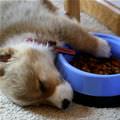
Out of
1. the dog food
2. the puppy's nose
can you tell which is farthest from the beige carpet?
the dog food

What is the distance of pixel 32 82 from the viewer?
1.30 metres

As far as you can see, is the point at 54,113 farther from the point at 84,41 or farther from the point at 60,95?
the point at 84,41

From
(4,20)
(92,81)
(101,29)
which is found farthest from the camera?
(101,29)

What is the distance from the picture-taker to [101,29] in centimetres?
189

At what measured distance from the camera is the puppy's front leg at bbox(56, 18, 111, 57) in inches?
58.7

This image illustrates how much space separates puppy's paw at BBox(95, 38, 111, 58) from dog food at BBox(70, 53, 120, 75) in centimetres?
2

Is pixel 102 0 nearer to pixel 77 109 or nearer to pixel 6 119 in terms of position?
pixel 77 109

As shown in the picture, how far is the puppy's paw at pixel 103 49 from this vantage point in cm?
149

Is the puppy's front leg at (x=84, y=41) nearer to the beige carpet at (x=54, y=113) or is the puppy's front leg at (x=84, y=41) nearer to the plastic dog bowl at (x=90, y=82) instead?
the plastic dog bowl at (x=90, y=82)

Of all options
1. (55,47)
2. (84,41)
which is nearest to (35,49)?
(55,47)

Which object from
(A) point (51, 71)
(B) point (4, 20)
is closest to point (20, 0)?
(B) point (4, 20)

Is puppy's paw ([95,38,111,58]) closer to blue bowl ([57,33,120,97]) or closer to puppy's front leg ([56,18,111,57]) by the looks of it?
puppy's front leg ([56,18,111,57])

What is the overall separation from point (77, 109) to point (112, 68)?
0.22 meters

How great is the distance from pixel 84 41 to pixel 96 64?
11cm
